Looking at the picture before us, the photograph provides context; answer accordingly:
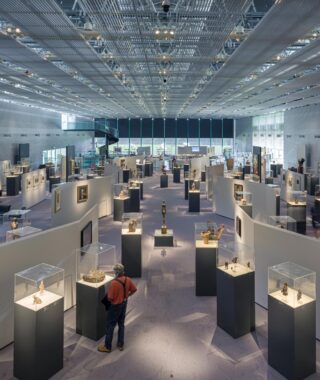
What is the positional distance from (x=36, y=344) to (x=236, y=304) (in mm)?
3096

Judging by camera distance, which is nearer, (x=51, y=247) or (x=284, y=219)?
(x=51, y=247)

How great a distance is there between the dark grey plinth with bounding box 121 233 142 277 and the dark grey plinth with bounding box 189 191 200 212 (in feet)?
27.3

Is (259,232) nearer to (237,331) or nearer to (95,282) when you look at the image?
(237,331)

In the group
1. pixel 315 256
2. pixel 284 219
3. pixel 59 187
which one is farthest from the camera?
pixel 59 187

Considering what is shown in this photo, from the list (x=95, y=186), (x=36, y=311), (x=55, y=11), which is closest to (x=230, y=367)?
(x=36, y=311)

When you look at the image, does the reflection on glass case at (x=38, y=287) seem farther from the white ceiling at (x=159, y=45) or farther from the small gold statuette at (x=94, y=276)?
the white ceiling at (x=159, y=45)

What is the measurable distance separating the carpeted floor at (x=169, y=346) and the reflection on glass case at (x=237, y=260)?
39.8 inches

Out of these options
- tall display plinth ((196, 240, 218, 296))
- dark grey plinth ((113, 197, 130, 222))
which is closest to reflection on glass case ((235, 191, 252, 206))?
dark grey plinth ((113, 197, 130, 222))

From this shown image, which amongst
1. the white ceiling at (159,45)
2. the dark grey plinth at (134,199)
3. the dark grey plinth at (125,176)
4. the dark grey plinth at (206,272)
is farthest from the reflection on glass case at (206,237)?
the dark grey plinth at (125,176)

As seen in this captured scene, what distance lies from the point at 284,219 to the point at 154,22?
6511 millimetres

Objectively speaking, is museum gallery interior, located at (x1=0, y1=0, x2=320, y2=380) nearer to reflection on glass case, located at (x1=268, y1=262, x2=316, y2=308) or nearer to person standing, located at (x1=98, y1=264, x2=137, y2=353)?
reflection on glass case, located at (x1=268, y1=262, x2=316, y2=308)

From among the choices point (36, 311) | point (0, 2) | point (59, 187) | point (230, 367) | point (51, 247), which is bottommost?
point (230, 367)

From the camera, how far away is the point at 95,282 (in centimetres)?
632

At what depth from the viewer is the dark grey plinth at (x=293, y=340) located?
5133 mm
